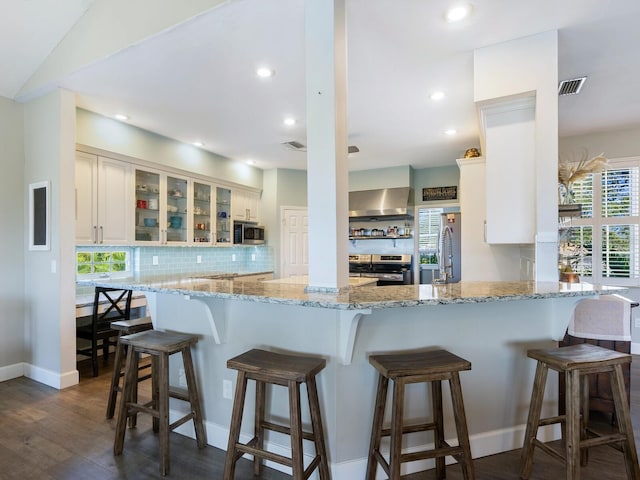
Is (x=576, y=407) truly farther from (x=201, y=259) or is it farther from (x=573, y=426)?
(x=201, y=259)

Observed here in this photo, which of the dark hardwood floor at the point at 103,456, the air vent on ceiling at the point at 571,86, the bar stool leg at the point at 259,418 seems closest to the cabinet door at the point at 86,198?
the dark hardwood floor at the point at 103,456

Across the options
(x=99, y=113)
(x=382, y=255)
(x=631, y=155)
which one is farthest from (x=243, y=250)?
(x=631, y=155)

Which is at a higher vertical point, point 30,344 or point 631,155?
point 631,155

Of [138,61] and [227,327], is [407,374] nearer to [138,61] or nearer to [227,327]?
[227,327]

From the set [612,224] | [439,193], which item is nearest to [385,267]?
[439,193]

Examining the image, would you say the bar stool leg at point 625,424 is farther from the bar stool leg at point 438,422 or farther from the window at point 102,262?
the window at point 102,262

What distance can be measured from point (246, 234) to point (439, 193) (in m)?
3.30

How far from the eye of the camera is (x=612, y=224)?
4.29 metres

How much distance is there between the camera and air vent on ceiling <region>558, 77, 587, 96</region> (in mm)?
2943

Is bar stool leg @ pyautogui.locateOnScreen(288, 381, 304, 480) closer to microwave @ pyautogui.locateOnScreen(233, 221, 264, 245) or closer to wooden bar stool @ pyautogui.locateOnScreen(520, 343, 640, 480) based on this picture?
wooden bar stool @ pyautogui.locateOnScreen(520, 343, 640, 480)

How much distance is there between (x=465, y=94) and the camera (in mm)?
3221

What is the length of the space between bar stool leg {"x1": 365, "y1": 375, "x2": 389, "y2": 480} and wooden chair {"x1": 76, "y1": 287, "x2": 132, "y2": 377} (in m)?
2.88

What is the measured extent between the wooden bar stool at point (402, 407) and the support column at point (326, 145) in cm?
50

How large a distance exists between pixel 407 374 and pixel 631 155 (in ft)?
14.9
